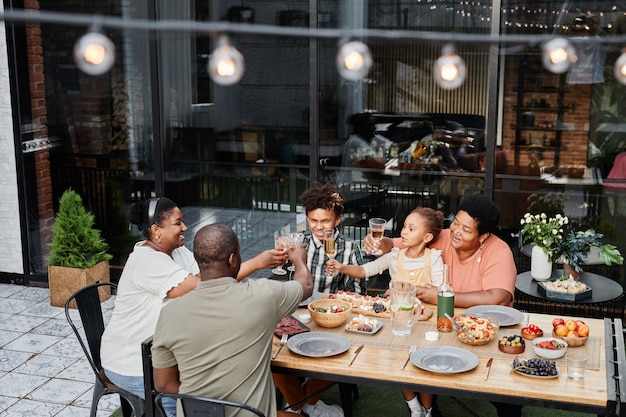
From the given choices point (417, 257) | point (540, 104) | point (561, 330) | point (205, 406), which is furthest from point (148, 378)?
point (540, 104)

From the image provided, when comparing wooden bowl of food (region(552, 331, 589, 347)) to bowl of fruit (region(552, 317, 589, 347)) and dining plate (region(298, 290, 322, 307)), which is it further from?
dining plate (region(298, 290, 322, 307))

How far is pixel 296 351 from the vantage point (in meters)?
3.12

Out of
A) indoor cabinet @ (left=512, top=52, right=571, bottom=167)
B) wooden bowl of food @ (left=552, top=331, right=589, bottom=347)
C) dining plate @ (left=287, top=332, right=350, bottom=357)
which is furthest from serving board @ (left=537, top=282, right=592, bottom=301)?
indoor cabinet @ (left=512, top=52, right=571, bottom=167)

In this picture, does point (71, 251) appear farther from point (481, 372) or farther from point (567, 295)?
point (481, 372)

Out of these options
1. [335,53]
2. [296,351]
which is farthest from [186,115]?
[296,351]

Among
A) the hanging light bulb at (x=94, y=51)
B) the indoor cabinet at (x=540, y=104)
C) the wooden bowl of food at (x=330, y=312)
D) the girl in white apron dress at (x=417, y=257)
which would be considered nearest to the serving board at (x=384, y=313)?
the wooden bowl of food at (x=330, y=312)

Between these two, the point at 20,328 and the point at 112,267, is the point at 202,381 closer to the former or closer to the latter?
the point at 20,328

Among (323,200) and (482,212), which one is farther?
(323,200)

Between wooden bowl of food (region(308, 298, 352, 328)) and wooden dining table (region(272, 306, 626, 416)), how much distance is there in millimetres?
36

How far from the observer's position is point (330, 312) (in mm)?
3447

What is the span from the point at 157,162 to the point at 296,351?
3200 mm

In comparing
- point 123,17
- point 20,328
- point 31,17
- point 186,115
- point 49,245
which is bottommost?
point 20,328

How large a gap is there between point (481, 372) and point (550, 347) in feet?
1.17

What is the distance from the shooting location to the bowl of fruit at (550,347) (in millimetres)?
3062
